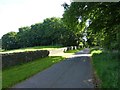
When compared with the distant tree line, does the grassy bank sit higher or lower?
lower

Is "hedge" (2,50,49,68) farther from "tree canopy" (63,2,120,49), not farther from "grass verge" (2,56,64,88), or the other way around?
"tree canopy" (63,2,120,49)

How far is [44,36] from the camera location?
13012 cm

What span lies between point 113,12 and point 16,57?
10.7 metres

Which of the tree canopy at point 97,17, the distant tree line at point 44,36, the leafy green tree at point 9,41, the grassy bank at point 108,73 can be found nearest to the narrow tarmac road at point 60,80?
the grassy bank at point 108,73

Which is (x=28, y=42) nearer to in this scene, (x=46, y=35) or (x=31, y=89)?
(x=46, y=35)

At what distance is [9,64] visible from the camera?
2628cm

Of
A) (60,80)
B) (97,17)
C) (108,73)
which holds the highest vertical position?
(97,17)

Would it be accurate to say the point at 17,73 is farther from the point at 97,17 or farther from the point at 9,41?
the point at 9,41

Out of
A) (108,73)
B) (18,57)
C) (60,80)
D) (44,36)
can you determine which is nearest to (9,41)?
(44,36)

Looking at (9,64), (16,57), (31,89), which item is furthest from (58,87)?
(16,57)

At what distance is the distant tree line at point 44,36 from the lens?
4429 inches

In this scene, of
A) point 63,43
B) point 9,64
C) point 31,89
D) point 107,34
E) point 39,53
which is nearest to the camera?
point 31,89

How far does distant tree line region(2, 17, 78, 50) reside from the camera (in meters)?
112

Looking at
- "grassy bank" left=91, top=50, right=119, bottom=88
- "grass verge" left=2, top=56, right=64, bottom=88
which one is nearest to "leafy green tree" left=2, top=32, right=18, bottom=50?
"grass verge" left=2, top=56, right=64, bottom=88
